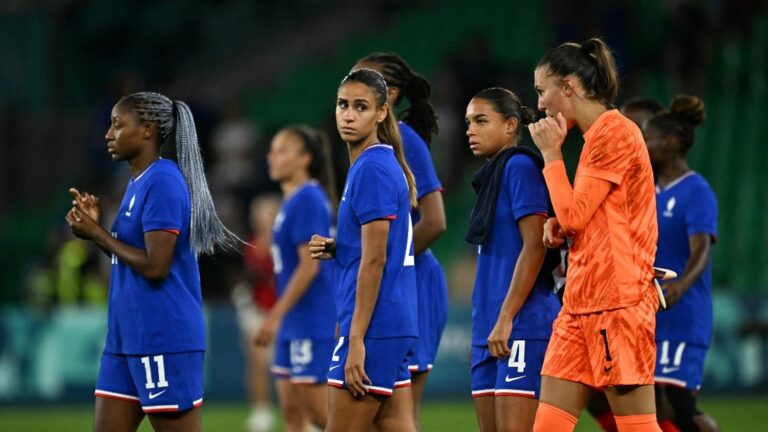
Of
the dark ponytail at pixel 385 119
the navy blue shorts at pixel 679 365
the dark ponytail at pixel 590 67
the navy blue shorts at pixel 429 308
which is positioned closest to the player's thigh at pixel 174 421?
the navy blue shorts at pixel 429 308

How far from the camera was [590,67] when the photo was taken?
219 inches

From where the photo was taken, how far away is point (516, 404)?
584 cm

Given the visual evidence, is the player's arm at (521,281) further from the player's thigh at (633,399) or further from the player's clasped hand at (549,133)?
the player's thigh at (633,399)

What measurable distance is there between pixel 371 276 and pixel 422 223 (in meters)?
1.26

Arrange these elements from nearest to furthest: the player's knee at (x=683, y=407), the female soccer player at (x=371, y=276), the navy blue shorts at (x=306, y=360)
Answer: the female soccer player at (x=371, y=276)
the player's knee at (x=683, y=407)
the navy blue shorts at (x=306, y=360)

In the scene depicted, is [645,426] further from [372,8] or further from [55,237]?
[372,8]

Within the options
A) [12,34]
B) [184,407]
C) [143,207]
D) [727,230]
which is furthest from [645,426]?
[12,34]

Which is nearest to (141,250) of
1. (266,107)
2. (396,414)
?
(396,414)

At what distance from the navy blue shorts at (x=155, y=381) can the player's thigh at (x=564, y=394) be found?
1.71 meters

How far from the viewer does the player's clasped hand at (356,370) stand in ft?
18.2

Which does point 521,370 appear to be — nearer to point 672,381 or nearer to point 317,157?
point 672,381

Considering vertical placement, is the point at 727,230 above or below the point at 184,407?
above

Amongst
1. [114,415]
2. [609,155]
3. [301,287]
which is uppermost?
[609,155]

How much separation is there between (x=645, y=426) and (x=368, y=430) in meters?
1.29
